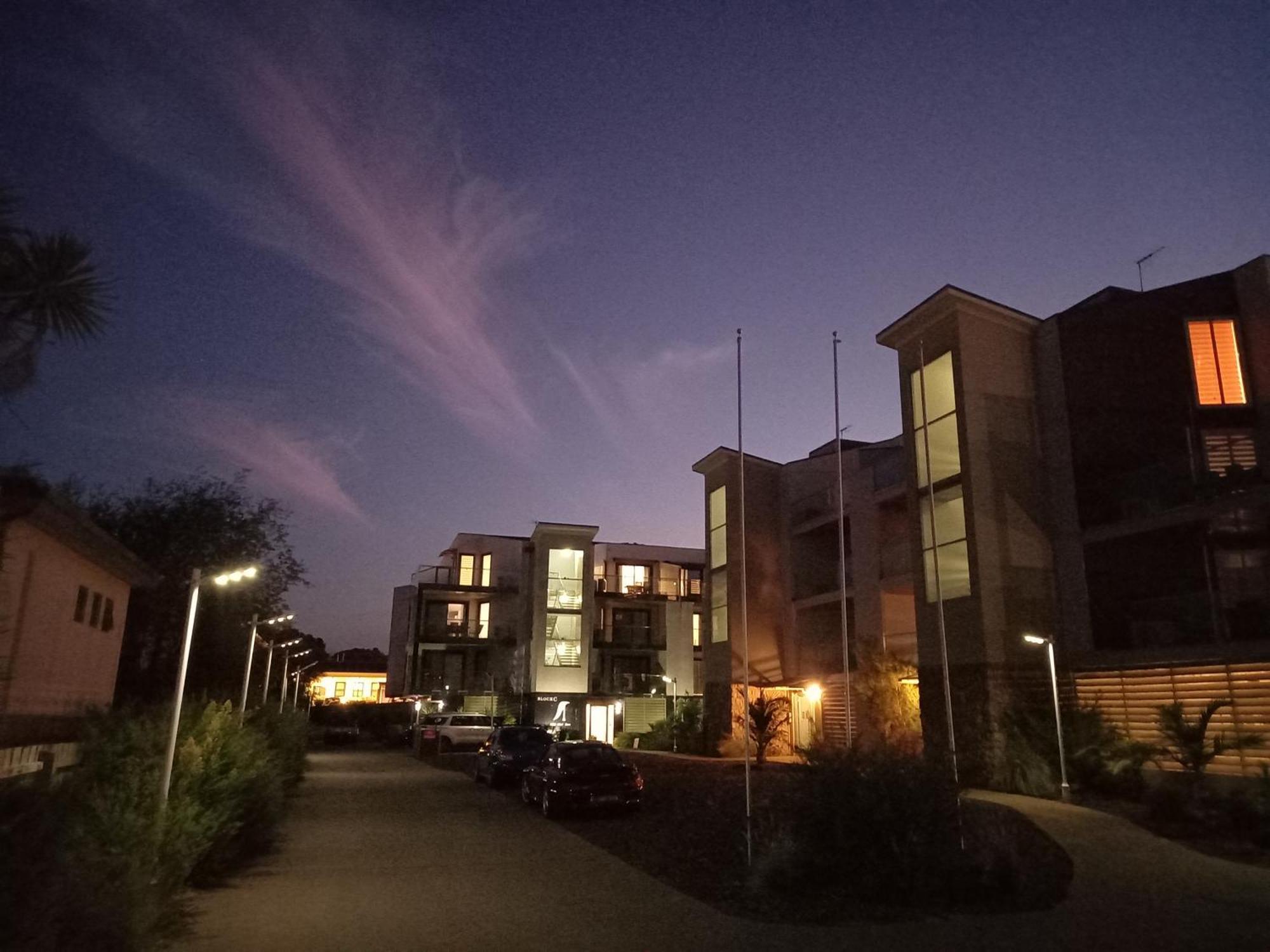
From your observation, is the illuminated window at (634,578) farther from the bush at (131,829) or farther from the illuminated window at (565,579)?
the bush at (131,829)

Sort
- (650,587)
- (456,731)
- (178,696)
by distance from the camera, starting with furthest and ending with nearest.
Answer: (650,587)
(456,731)
(178,696)

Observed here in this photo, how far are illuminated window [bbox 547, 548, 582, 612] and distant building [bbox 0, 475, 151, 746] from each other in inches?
1208

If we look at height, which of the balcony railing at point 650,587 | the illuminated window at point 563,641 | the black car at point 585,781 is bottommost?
the black car at point 585,781

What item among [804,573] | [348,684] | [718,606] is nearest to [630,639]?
[718,606]

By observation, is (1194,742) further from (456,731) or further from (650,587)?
(650,587)

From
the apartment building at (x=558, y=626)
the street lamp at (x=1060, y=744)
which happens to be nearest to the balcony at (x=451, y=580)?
the apartment building at (x=558, y=626)

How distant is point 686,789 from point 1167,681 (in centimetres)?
1041

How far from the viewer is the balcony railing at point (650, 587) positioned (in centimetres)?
5253

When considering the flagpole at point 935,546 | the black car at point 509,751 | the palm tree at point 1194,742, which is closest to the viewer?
the palm tree at point 1194,742

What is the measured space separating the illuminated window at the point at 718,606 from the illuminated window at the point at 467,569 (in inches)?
908

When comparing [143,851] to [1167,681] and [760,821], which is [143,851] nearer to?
[760,821]

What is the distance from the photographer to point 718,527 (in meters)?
36.2

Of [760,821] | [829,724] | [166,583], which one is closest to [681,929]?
[760,821]

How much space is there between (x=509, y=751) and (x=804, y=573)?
44.0 feet
